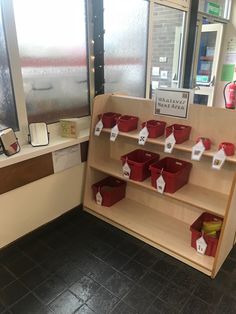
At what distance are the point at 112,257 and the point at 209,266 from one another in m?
0.69

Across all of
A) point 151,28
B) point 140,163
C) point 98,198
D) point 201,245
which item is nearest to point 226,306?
point 201,245

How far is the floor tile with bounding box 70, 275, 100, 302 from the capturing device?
1.54m

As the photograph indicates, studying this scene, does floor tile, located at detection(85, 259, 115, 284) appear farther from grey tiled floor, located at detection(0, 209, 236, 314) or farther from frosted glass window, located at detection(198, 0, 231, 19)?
frosted glass window, located at detection(198, 0, 231, 19)

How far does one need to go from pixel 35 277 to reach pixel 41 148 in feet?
2.94

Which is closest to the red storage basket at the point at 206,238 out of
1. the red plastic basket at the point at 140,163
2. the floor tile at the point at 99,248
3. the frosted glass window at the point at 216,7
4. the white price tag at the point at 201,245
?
the white price tag at the point at 201,245

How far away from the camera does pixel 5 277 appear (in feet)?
5.46

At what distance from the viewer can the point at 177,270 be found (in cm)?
173

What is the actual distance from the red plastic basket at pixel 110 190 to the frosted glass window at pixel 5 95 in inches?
36.7

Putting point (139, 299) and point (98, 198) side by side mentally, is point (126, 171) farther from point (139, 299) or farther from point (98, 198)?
point (139, 299)

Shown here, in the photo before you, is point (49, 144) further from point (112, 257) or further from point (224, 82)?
point (224, 82)

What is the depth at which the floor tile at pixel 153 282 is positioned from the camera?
158cm

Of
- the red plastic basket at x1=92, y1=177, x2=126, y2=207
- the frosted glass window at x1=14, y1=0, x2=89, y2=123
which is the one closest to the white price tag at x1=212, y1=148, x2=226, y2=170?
the red plastic basket at x1=92, y1=177, x2=126, y2=207

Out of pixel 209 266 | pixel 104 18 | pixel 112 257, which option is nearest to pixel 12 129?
pixel 112 257

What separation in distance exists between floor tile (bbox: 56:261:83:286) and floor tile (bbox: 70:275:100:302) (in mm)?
36
